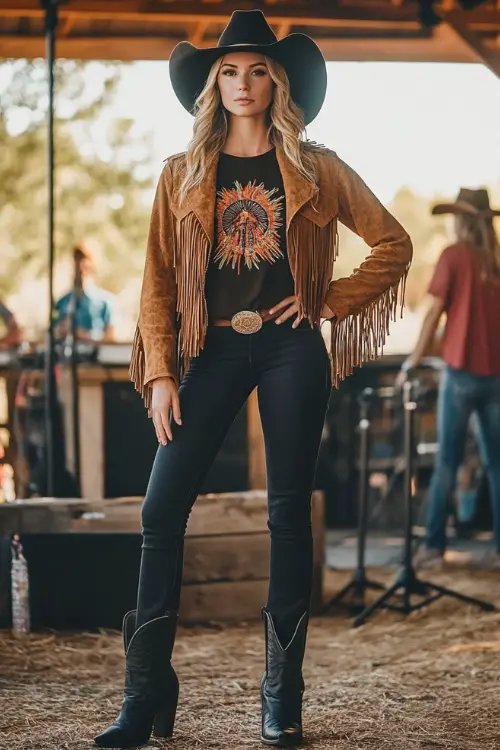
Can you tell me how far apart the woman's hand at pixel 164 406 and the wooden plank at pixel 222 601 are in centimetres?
185

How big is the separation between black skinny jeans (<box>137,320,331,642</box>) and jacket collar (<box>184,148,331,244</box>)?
0.84 feet

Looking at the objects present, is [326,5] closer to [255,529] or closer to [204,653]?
[255,529]

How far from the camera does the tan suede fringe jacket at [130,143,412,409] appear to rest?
8.95 ft

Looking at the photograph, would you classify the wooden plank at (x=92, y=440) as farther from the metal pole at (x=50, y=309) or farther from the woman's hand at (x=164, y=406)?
the woman's hand at (x=164, y=406)

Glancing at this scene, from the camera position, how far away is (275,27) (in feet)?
22.4

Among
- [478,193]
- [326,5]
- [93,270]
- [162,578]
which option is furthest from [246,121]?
[93,270]

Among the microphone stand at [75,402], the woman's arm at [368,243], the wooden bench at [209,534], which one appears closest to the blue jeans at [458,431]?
the wooden bench at [209,534]

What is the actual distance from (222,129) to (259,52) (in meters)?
0.20

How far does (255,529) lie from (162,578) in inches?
73.5

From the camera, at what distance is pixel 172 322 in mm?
2805

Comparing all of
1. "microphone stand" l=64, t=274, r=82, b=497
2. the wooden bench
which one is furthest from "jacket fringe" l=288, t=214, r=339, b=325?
"microphone stand" l=64, t=274, r=82, b=497

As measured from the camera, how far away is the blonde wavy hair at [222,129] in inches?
108

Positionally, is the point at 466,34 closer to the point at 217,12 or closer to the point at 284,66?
the point at 217,12

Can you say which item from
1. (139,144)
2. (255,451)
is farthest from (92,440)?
(139,144)
